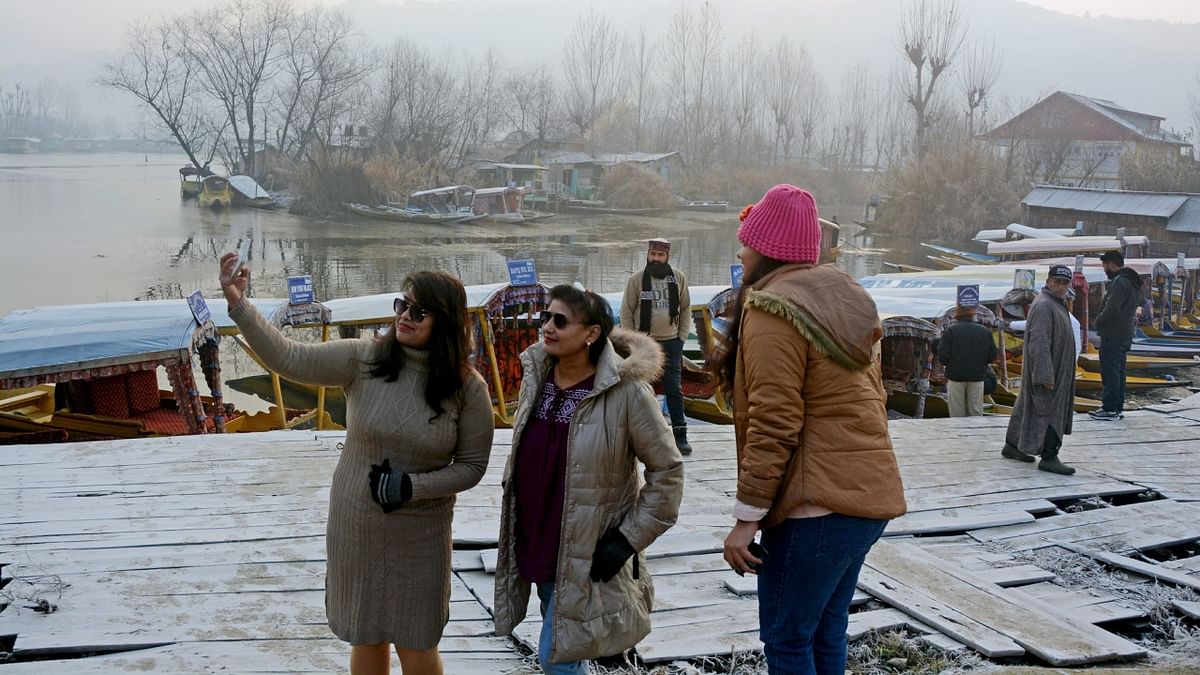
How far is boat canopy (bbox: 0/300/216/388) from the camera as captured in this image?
31.0ft

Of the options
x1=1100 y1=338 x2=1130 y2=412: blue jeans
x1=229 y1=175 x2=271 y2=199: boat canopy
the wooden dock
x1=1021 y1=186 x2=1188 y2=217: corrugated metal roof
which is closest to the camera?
the wooden dock

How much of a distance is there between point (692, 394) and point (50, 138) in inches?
4776

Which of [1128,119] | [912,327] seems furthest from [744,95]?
[912,327]

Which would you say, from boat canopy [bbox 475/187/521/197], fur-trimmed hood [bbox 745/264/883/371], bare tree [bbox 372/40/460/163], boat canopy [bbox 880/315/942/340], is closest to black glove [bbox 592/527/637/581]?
fur-trimmed hood [bbox 745/264/883/371]

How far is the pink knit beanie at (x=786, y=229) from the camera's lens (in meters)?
2.89

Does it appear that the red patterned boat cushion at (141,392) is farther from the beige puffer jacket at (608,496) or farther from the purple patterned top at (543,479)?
the beige puffer jacket at (608,496)

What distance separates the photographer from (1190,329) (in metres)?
21.8

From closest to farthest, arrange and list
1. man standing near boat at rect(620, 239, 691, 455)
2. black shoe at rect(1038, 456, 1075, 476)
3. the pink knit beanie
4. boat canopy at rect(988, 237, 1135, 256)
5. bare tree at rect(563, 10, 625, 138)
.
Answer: the pink knit beanie < black shoe at rect(1038, 456, 1075, 476) < man standing near boat at rect(620, 239, 691, 455) < boat canopy at rect(988, 237, 1135, 256) < bare tree at rect(563, 10, 625, 138)

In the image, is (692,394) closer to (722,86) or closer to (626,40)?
(722,86)

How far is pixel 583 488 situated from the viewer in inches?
118

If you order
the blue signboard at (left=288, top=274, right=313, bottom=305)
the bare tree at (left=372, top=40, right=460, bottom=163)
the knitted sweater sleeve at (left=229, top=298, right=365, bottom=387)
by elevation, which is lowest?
the blue signboard at (left=288, top=274, right=313, bottom=305)

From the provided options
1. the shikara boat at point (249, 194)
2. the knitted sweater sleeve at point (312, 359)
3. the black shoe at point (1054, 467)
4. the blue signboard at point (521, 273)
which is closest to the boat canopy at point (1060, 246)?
the blue signboard at point (521, 273)

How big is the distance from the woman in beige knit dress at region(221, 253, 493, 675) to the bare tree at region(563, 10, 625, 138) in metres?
79.8

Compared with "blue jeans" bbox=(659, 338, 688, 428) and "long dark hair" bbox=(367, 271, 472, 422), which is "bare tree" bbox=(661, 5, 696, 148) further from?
"long dark hair" bbox=(367, 271, 472, 422)
